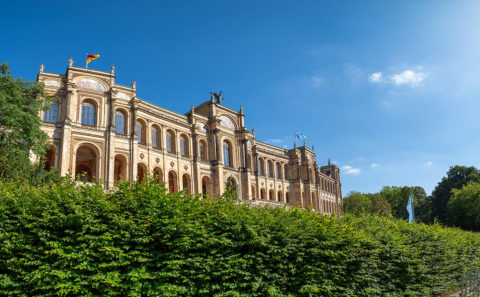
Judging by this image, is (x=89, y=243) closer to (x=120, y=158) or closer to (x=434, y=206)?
(x=120, y=158)

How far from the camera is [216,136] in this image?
45.3 meters

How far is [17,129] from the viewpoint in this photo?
2306 centimetres

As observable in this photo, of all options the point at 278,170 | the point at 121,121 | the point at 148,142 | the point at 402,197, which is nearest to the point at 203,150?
the point at 148,142

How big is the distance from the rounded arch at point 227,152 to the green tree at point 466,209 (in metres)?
48.7

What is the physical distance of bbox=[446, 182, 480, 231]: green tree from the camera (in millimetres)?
64275

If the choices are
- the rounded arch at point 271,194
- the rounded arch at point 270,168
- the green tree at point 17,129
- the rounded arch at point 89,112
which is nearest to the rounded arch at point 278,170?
the rounded arch at point 270,168

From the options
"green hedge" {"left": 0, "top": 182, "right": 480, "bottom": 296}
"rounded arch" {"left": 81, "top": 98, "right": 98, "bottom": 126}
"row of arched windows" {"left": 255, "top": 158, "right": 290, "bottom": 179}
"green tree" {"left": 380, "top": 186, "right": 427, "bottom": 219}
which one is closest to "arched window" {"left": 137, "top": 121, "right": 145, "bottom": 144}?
"rounded arch" {"left": 81, "top": 98, "right": 98, "bottom": 126}

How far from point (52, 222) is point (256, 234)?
17.3ft

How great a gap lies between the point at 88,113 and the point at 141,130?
651cm

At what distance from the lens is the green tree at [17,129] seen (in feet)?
→ 66.7

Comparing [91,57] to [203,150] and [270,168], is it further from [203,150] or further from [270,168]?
[270,168]

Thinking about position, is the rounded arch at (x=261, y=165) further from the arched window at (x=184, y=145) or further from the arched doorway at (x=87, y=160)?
the arched doorway at (x=87, y=160)

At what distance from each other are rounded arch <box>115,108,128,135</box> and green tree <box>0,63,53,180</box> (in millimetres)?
→ 9799

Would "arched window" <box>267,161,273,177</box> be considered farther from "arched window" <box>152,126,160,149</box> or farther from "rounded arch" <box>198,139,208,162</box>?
"arched window" <box>152,126,160,149</box>
